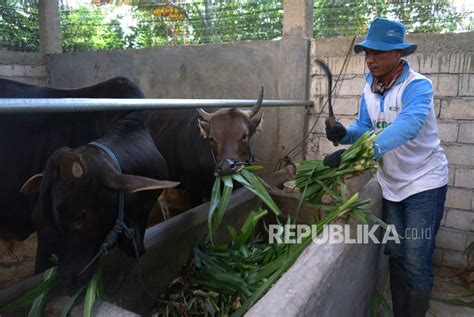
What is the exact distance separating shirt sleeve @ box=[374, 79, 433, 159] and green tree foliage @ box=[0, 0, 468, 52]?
230 centimetres

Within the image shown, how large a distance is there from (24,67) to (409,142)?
639 cm

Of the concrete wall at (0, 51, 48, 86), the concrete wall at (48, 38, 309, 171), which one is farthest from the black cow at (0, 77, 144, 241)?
the concrete wall at (0, 51, 48, 86)

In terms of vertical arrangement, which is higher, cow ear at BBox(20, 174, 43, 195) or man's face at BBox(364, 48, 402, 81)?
man's face at BBox(364, 48, 402, 81)

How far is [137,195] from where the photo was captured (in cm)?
227

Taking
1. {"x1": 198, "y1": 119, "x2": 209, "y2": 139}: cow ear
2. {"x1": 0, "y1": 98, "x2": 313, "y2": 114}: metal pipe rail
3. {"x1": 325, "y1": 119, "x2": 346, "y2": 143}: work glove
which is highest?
{"x1": 0, "y1": 98, "x2": 313, "y2": 114}: metal pipe rail

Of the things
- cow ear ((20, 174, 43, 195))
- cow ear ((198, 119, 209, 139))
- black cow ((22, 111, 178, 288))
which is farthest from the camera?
cow ear ((198, 119, 209, 139))

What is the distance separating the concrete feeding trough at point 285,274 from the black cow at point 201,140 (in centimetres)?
45

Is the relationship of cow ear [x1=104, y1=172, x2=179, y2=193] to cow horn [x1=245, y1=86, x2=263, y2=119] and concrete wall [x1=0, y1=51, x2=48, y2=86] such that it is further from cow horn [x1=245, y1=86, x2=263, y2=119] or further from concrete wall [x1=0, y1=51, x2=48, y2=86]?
concrete wall [x1=0, y1=51, x2=48, y2=86]

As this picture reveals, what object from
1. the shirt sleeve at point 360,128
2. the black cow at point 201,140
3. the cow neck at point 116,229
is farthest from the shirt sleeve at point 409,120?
the cow neck at point 116,229

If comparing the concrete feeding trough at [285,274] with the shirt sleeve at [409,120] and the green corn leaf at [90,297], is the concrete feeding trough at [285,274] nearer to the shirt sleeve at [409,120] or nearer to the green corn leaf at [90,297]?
the green corn leaf at [90,297]

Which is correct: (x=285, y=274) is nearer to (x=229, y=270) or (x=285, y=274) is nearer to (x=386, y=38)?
(x=229, y=270)

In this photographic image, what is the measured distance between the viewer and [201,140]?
13.9ft

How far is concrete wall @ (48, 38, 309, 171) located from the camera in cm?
464

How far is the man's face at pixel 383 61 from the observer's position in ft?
8.26
